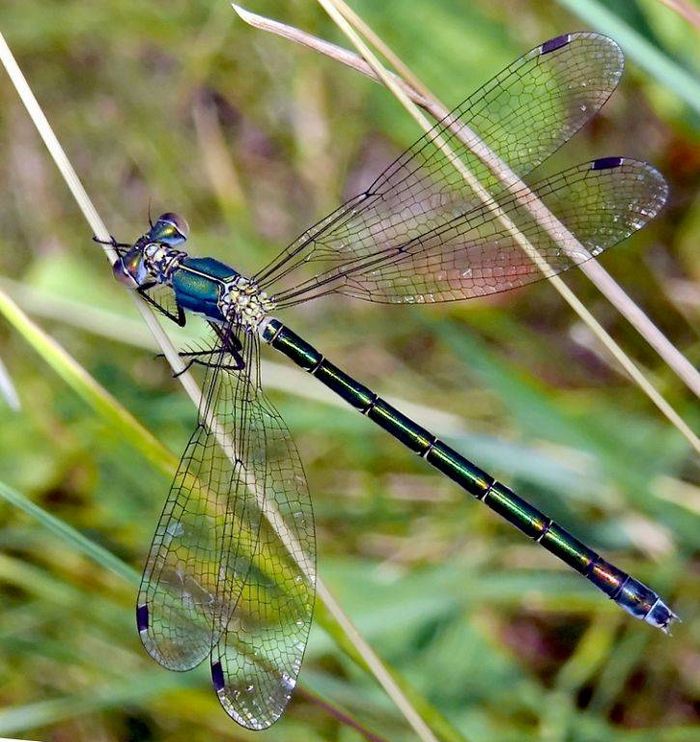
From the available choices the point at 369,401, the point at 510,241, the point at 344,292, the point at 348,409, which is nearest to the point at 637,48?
the point at 510,241

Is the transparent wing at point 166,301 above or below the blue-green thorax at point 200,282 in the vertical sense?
below

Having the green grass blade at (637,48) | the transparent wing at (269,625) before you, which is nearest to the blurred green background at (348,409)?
the transparent wing at (269,625)

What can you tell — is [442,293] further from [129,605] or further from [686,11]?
[129,605]

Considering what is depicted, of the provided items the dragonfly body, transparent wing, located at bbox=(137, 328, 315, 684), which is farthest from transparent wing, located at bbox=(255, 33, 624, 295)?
transparent wing, located at bbox=(137, 328, 315, 684)

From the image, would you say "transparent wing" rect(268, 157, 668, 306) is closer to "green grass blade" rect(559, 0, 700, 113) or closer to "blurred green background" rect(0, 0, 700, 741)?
"blurred green background" rect(0, 0, 700, 741)

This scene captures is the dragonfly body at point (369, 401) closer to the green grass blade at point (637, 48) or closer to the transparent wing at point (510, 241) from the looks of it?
the transparent wing at point (510, 241)

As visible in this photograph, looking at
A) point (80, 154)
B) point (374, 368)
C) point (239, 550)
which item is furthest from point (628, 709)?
point (80, 154)

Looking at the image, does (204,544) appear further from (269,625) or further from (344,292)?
(344,292)
